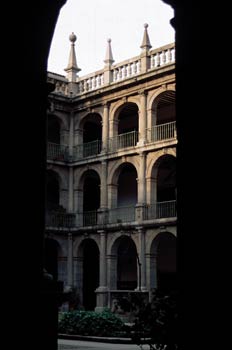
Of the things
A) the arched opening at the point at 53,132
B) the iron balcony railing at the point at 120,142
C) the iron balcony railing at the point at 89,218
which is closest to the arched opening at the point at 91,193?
the iron balcony railing at the point at 89,218

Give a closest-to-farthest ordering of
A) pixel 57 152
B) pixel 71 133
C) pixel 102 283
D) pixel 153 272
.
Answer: pixel 153 272 < pixel 102 283 < pixel 57 152 < pixel 71 133

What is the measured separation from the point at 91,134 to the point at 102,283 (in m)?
8.28

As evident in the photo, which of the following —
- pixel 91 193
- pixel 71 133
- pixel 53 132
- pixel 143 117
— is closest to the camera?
pixel 143 117

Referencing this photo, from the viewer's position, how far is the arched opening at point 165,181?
27969mm

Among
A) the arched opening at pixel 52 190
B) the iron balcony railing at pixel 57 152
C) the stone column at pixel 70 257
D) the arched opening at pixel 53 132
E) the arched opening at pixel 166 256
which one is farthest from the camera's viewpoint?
the arched opening at pixel 53 132

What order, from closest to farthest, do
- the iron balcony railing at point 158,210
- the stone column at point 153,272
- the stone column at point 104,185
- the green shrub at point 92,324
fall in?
the green shrub at point 92,324
the stone column at point 153,272
the iron balcony railing at point 158,210
the stone column at point 104,185

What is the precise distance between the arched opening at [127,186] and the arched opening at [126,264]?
1.80m

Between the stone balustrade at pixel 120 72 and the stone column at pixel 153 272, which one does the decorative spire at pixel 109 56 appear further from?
the stone column at pixel 153 272

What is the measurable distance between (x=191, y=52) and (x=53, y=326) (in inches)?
109

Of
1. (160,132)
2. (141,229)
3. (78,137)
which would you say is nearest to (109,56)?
(78,137)

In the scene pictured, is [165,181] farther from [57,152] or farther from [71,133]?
[57,152]

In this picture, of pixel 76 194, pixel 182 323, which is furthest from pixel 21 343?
pixel 76 194

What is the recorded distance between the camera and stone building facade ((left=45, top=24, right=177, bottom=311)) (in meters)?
25.6

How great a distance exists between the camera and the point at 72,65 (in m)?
30.0
